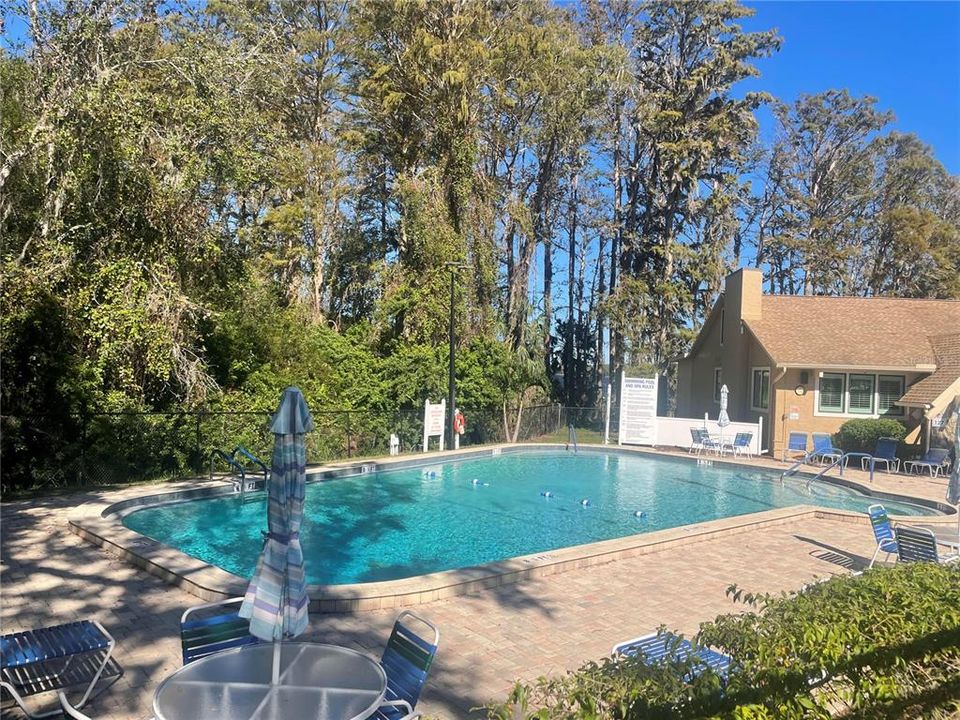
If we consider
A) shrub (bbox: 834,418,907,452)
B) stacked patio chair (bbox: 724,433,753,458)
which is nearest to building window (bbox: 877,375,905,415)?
shrub (bbox: 834,418,907,452)

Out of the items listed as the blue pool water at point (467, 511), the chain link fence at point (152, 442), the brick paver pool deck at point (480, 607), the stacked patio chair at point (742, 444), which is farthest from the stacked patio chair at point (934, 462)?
the chain link fence at point (152, 442)

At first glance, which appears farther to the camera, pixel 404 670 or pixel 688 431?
pixel 688 431

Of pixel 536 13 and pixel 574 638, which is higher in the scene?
pixel 536 13

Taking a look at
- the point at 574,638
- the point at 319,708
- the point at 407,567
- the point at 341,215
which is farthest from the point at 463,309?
the point at 319,708

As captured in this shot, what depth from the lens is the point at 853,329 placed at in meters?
21.9

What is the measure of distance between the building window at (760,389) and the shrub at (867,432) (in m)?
2.78

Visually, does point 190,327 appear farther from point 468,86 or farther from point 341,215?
point 468,86

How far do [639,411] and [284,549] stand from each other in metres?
18.9

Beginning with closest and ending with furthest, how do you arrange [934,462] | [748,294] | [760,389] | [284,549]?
1. [284,549]
2. [934,462]
3. [760,389]
4. [748,294]

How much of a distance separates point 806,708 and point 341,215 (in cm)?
2484

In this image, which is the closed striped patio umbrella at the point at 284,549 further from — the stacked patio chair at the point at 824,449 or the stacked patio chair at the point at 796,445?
the stacked patio chair at the point at 796,445

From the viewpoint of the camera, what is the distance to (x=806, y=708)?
125 inches

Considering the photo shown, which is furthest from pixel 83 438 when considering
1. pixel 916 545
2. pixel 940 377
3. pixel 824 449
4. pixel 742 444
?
pixel 940 377

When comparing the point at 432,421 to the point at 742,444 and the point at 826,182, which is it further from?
the point at 826,182
